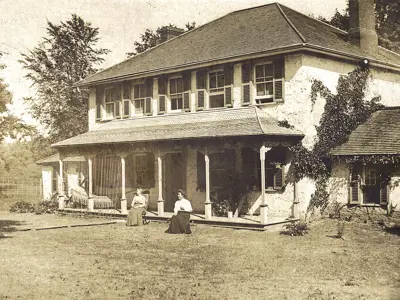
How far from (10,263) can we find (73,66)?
27.2m

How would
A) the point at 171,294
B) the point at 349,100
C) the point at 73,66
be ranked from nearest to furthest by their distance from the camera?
the point at 171,294
the point at 349,100
the point at 73,66

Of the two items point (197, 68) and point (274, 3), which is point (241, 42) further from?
point (274, 3)

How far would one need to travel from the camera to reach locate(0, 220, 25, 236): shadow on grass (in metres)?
17.3

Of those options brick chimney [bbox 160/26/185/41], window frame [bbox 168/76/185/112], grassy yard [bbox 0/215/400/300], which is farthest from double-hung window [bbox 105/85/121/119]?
grassy yard [bbox 0/215/400/300]

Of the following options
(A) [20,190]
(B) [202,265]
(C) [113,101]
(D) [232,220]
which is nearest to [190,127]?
(D) [232,220]

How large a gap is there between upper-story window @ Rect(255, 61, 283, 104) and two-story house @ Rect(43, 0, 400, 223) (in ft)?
0.13

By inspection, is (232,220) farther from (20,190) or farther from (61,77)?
(61,77)

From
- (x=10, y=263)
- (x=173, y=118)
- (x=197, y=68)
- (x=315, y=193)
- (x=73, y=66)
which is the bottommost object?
(x=10, y=263)

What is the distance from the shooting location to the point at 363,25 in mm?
21219

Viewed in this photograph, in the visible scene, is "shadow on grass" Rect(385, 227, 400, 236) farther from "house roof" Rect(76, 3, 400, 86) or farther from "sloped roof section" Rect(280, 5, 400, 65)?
"sloped roof section" Rect(280, 5, 400, 65)

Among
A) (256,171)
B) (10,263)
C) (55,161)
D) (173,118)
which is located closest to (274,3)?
(173,118)

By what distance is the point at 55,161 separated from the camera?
27.5m

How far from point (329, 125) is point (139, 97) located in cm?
911

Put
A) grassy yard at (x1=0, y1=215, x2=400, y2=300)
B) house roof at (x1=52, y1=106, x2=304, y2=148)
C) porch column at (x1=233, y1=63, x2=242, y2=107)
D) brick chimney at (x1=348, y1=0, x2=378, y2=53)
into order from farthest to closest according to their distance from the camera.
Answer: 1. brick chimney at (x1=348, y1=0, x2=378, y2=53)
2. porch column at (x1=233, y1=63, x2=242, y2=107)
3. house roof at (x1=52, y1=106, x2=304, y2=148)
4. grassy yard at (x1=0, y1=215, x2=400, y2=300)
